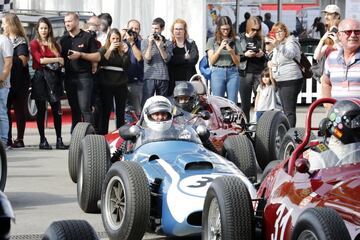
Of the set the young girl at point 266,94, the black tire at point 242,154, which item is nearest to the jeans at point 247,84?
the young girl at point 266,94

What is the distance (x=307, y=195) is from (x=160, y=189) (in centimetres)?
208

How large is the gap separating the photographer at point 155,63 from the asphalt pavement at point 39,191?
1632mm

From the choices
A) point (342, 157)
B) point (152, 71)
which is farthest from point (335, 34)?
point (342, 157)

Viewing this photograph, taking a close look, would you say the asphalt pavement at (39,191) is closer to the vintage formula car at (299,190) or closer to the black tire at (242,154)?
the black tire at (242,154)

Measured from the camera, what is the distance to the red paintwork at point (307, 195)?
6566 mm

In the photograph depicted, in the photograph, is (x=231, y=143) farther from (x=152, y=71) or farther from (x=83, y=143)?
(x=152, y=71)

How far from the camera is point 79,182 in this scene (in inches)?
416

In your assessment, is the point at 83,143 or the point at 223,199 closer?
the point at 223,199

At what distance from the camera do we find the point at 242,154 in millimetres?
10672

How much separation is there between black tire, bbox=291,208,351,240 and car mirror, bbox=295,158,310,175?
0.85 meters

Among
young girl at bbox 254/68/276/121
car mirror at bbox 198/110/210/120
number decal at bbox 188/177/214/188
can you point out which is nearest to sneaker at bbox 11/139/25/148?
young girl at bbox 254/68/276/121

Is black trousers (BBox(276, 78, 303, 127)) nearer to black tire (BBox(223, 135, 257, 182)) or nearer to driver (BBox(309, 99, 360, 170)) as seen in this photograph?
black tire (BBox(223, 135, 257, 182))

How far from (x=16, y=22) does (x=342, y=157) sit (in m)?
8.72

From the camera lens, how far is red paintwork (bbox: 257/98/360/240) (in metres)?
6.57
